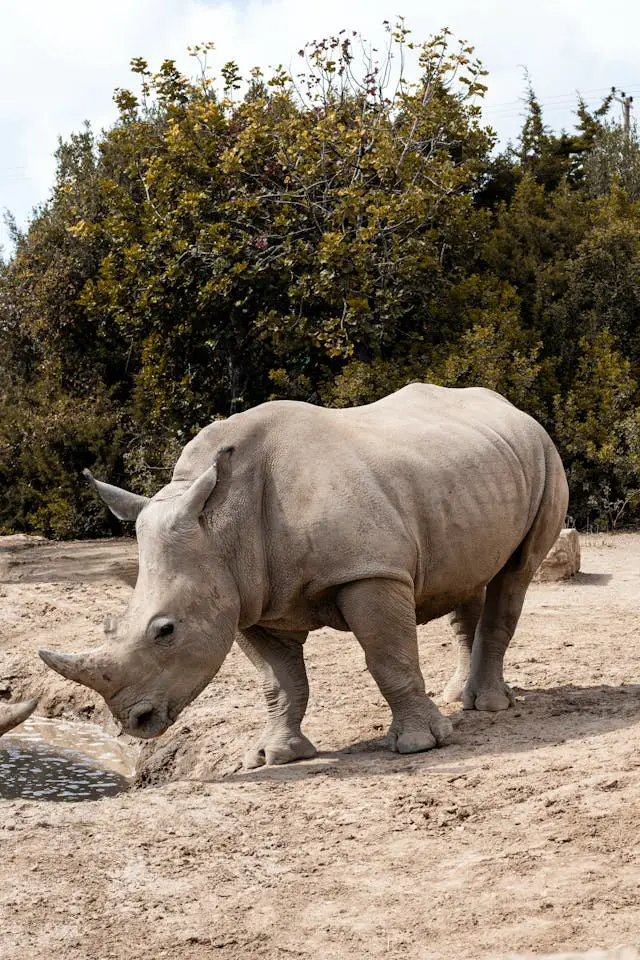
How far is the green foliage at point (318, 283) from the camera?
13930mm

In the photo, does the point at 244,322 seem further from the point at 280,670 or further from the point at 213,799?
the point at 213,799

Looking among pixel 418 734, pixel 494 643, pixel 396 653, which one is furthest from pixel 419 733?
pixel 494 643

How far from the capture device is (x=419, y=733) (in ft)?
19.3

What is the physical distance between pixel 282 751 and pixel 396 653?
0.82 metres

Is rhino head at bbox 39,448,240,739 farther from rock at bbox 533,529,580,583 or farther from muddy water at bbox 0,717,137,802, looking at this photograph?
rock at bbox 533,529,580,583

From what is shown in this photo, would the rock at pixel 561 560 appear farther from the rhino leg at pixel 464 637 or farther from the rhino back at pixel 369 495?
the rhino back at pixel 369 495

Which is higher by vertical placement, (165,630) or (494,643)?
(165,630)

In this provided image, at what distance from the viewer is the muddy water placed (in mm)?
6762

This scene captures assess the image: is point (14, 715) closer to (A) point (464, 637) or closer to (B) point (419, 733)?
(B) point (419, 733)

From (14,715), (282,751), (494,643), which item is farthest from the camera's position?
(494,643)

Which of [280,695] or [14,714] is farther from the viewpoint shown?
[280,695]

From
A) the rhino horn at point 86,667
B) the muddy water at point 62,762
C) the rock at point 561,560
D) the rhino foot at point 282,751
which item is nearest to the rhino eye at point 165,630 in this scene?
the rhino horn at point 86,667

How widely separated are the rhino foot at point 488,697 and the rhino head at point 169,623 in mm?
1832

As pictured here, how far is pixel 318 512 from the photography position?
5.65m
